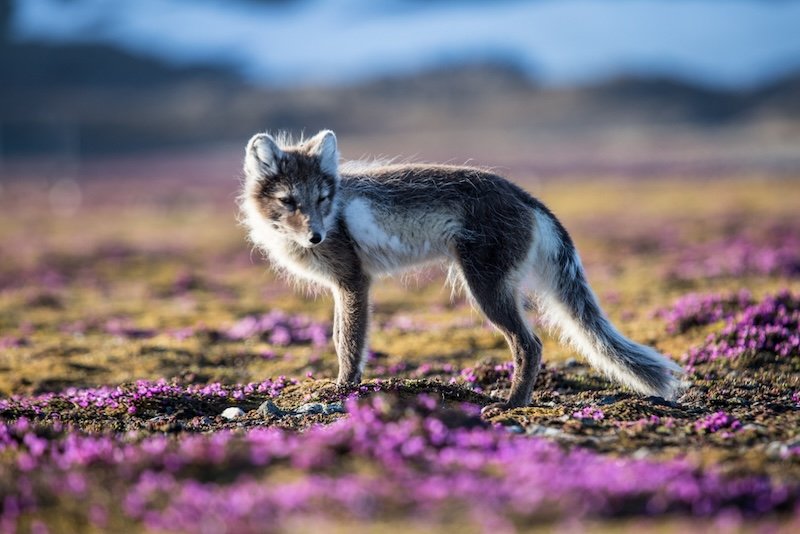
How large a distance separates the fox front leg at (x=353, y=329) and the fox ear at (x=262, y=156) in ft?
5.13

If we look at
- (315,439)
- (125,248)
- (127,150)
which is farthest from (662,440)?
(127,150)

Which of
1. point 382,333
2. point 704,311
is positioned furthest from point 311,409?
point 704,311

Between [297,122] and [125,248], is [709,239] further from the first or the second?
[297,122]

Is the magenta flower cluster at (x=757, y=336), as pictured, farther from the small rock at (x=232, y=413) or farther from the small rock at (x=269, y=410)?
the small rock at (x=232, y=413)

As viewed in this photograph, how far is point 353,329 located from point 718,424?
154 inches

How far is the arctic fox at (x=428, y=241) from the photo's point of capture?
856 cm

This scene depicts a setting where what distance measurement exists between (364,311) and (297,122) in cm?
14874

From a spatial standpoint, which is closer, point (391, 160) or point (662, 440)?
point (662, 440)

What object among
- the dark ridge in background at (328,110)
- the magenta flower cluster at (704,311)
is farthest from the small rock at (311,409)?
the dark ridge in background at (328,110)

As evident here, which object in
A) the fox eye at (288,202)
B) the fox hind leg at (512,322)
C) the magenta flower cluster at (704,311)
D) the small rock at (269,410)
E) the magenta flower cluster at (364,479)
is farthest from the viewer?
the magenta flower cluster at (704,311)

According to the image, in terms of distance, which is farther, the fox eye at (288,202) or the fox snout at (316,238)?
the fox eye at (288,202)

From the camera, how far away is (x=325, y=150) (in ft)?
29.7

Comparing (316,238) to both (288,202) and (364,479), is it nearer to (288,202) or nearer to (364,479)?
(288,202)

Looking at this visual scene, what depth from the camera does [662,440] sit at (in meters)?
6.84
